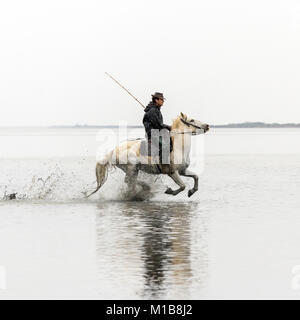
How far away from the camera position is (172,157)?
61.8ft

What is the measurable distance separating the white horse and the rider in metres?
0.26

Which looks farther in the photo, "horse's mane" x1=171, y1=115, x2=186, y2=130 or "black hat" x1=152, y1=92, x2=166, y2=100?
"horse's mane" x1=171, y1=115, x2=186, y2=130

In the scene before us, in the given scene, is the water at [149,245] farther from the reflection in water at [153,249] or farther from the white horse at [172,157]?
the white horse at [172,157]

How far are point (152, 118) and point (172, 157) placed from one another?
989mm

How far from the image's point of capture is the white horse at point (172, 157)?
61.8 feet

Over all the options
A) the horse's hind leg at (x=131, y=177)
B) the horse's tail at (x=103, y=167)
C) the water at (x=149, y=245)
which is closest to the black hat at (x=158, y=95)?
the horse's hind leg at (x=131, y=177)

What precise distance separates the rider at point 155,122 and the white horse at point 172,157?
0.85 feet

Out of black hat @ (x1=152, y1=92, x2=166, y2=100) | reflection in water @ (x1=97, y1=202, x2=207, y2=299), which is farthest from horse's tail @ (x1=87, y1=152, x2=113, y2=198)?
black hat @ (x1=152, y1=92, x2=166, y2=100)

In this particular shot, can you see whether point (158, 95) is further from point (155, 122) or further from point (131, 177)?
point (131, 177)

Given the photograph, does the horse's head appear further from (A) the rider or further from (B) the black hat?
(B) the black hat

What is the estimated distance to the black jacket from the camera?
1841 centimetres

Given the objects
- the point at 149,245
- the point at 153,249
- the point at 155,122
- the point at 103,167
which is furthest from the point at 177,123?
the point at 153,249
